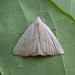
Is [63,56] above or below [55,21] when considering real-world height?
below

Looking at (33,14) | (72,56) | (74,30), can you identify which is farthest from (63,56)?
(33,14)

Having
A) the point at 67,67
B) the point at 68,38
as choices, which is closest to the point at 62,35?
the point at 68,38

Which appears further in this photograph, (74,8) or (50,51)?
(74,8)

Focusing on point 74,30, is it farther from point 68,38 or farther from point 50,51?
point 50,51

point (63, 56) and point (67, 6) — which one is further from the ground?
point (67, 6)

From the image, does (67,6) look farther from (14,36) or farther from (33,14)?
(14,36)

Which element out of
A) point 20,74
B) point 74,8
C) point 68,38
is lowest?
point 20,74
